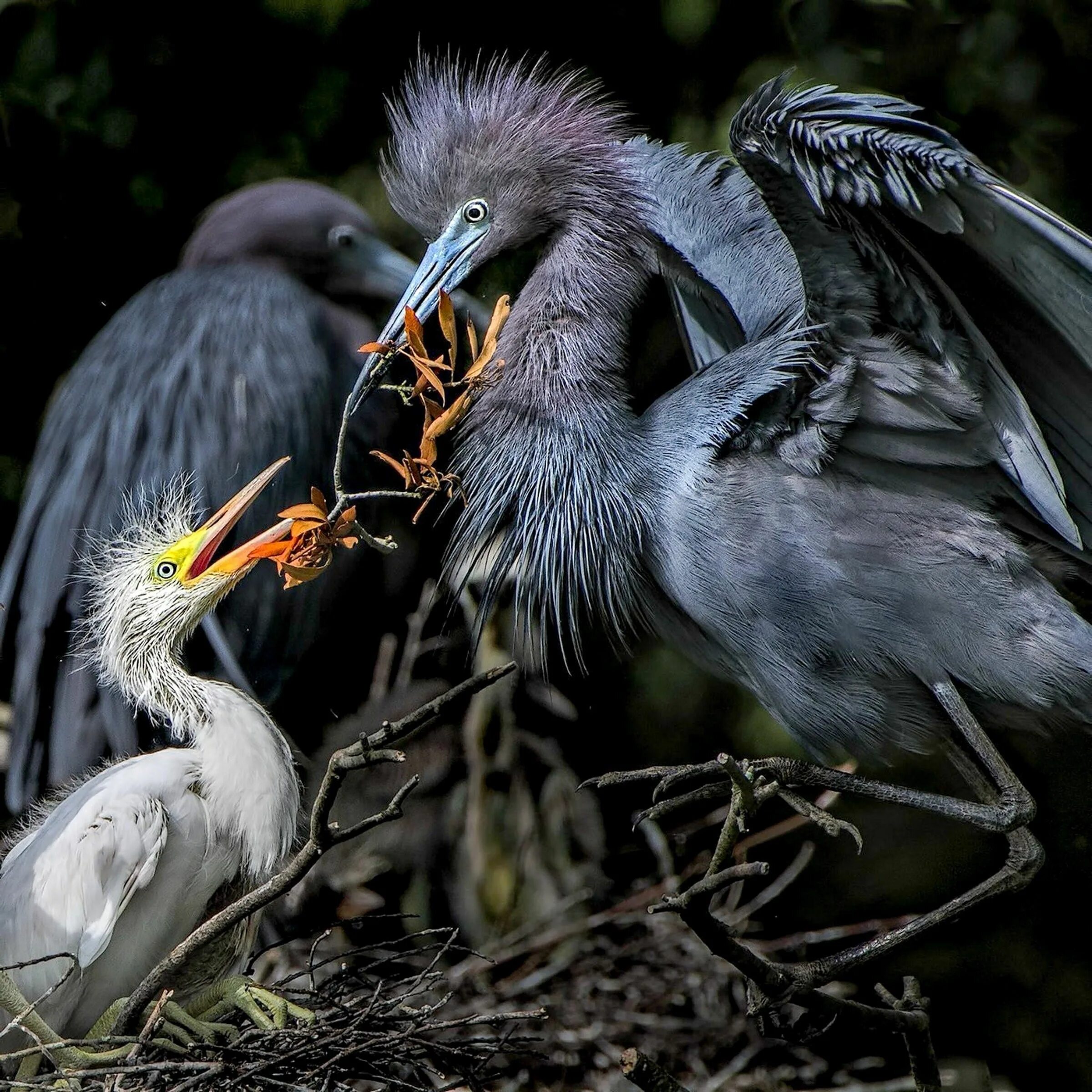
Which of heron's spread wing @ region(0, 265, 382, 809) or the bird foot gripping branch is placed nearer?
the bird foot gripping branch

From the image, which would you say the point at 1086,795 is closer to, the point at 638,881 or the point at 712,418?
the point at 638,881

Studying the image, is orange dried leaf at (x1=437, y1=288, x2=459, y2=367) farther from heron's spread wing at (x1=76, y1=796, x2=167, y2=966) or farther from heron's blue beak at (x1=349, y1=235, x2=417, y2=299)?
heron's blue beak at (x1=349, y1=235, x2=417, y2=299)

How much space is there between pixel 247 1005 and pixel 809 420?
76 cm

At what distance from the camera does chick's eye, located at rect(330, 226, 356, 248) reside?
201 centimetres

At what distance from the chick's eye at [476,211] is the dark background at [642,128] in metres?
0.50

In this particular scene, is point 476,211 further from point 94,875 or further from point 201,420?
point 94,875

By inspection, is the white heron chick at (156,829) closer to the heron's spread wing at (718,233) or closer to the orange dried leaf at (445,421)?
the orange dried leaf at (445,421)

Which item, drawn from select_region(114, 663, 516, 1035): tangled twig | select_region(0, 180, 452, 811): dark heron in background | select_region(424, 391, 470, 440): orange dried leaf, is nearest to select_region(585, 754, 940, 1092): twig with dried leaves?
select_region(114, 663, 516, 1035): tangled twig

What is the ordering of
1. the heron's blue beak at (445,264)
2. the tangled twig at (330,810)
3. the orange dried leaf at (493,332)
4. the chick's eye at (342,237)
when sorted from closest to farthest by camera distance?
the tangled twig at (330,810) → the orange dried leaf at (493,332) → the heron's blue beak at (445,264) → the chick's eye at (342,237)

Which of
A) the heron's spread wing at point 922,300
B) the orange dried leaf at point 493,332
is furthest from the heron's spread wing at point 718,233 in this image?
the orange dried leaf at point 493,332

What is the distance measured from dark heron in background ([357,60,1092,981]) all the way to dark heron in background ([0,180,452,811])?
14.5 inches

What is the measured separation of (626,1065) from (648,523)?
630 mm

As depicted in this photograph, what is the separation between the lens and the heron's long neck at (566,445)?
4.93ft

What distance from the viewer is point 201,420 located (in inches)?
76.0
